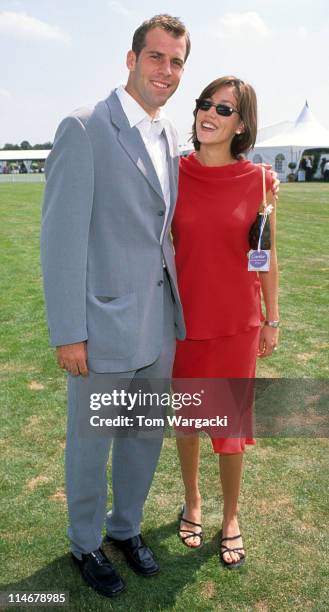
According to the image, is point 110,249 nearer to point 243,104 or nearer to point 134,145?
point 134,145

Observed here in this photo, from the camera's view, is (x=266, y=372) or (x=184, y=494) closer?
(x=184, y=494)

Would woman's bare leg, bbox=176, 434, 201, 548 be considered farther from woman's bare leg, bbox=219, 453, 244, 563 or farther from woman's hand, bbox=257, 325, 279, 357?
woman's hand, bbox=257, 325, 279, 357

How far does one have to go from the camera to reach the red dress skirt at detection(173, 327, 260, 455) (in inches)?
103

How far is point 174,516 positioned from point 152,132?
6.56 feet

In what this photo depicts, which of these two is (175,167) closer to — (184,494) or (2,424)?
(184,494)

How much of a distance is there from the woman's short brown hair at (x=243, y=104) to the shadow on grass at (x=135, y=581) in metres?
1.95

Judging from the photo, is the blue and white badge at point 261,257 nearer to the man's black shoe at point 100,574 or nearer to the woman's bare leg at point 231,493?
the woman's bare leg at point 231,493

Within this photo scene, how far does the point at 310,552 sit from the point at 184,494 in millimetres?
777

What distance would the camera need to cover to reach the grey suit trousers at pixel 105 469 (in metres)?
2.39

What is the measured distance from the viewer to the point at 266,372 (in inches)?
193

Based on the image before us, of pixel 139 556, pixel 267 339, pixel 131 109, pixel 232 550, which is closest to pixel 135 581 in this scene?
pixel 139 556

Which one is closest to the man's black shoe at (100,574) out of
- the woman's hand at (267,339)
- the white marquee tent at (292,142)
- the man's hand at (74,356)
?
the man's hand at (74,356)

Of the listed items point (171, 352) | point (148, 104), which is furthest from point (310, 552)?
point (148, 104)

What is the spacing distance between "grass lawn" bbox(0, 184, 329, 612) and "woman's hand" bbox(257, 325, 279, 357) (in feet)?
2.99
